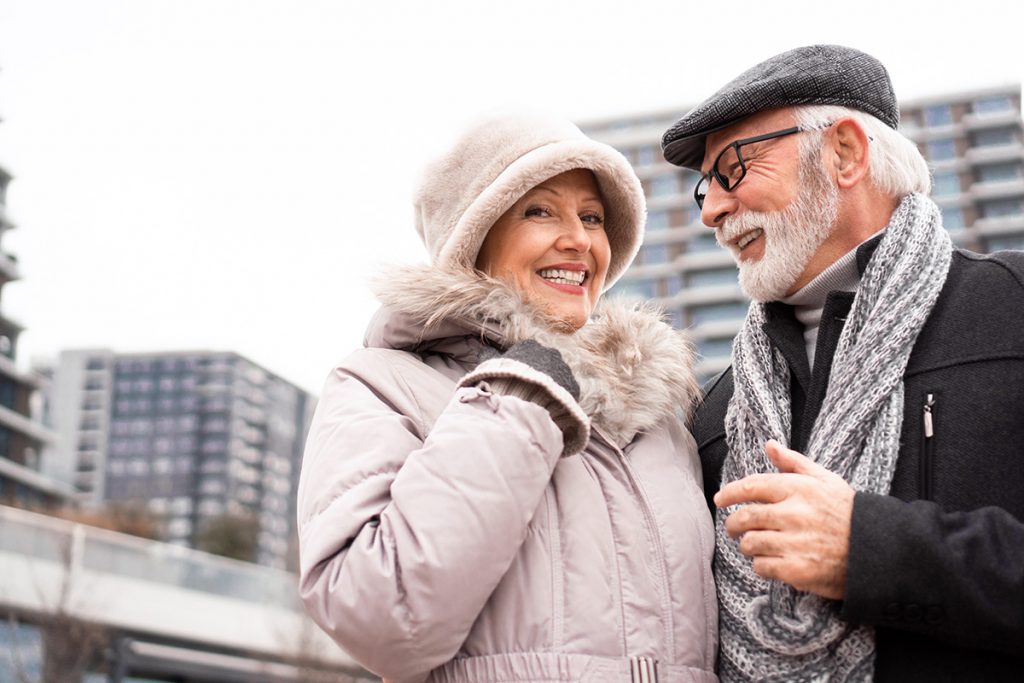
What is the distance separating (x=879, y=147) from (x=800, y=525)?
1113mm

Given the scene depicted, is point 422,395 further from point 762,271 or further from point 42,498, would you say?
point 42,498

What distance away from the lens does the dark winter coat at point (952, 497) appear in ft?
5.88

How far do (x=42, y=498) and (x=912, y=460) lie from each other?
57243mm

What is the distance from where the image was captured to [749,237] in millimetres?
2650

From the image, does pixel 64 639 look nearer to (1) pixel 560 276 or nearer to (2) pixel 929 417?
(1) pixel 560 276

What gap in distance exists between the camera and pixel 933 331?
2.16 metres

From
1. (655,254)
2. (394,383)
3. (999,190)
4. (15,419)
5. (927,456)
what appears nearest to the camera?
(927,456)

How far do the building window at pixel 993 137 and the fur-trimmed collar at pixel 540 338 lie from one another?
6410 cm

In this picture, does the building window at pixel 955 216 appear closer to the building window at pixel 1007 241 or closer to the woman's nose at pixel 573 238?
the building window at pixel 1007 241

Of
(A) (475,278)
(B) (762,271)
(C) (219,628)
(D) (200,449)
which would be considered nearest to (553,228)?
(A) (475,278)

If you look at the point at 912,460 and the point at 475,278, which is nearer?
the point at 912,460

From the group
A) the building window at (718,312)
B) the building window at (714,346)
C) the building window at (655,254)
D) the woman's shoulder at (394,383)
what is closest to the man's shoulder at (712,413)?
the woman's shoulder at (394,383)

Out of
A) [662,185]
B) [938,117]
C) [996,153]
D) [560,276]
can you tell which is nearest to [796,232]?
[560,276]

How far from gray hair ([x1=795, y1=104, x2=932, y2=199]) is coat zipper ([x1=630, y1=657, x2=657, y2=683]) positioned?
4.29 ft
